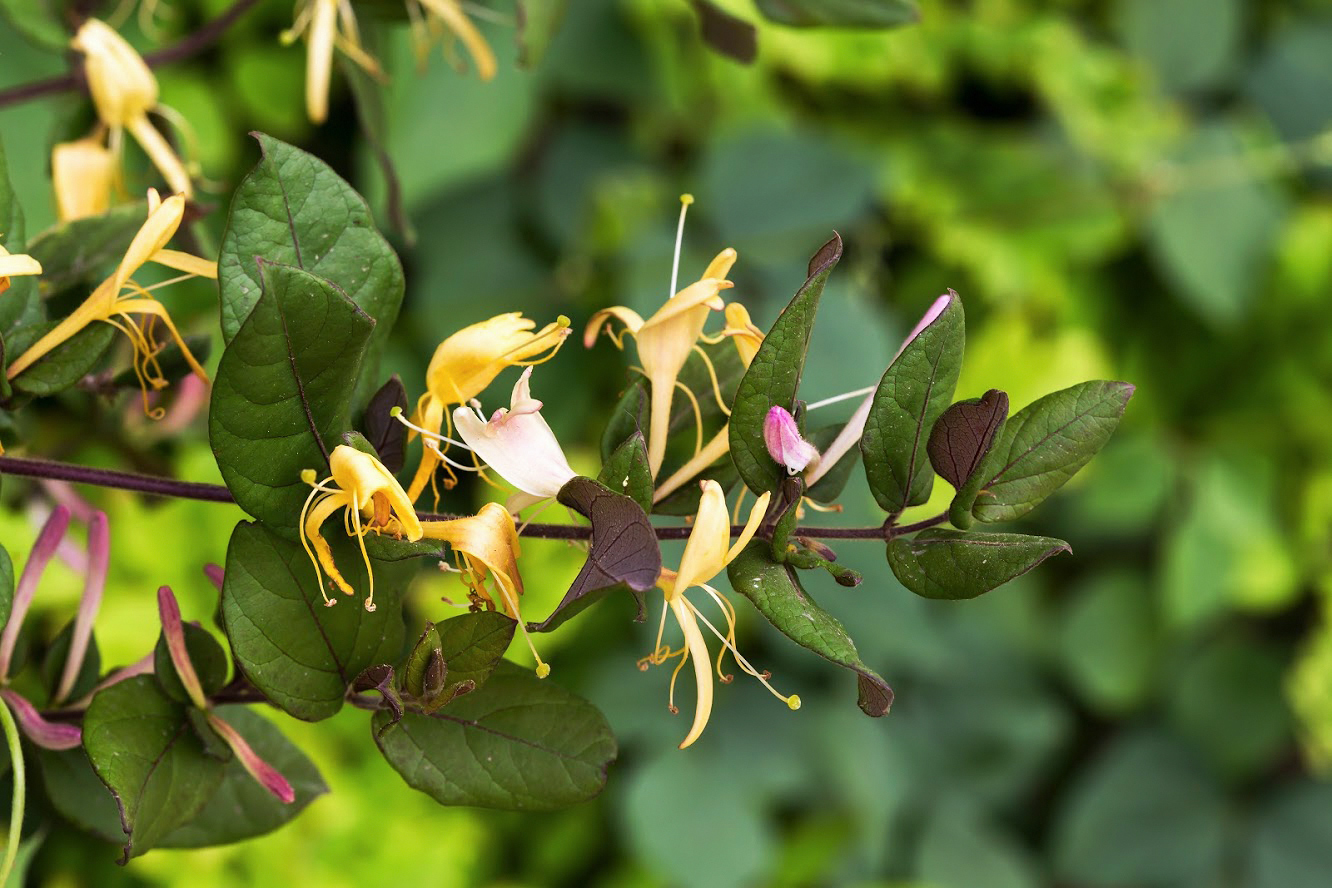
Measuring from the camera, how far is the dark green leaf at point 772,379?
190 mm

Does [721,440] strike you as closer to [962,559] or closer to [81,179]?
[962,559]

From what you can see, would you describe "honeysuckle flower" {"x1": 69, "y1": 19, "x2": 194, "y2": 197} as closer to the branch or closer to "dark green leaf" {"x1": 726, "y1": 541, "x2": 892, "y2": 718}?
the branch

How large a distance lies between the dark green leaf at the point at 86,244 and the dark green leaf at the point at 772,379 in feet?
0.45

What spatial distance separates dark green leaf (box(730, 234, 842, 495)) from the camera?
0.62 feet

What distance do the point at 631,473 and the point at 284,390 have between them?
5 centimetres

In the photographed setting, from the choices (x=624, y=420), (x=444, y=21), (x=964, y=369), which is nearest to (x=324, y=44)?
(x=444, y=21)

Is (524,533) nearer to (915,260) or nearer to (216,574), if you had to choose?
(216,574)

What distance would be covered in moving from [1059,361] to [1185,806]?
1.41ft

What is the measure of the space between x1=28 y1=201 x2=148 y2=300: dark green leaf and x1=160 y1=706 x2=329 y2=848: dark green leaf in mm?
94

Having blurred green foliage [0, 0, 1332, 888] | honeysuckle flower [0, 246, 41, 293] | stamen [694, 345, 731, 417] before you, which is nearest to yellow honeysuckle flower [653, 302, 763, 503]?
stamen [694, 345, 731, 417]

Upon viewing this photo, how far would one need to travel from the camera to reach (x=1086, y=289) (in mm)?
1038

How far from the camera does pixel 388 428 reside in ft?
0.72

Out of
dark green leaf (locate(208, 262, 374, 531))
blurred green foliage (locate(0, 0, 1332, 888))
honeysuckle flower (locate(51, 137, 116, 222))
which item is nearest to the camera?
dark green leaf (locate(208, 262, 374, 531))

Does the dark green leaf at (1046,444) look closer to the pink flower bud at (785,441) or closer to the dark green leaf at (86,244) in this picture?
the pink flower bud at (785,441)
